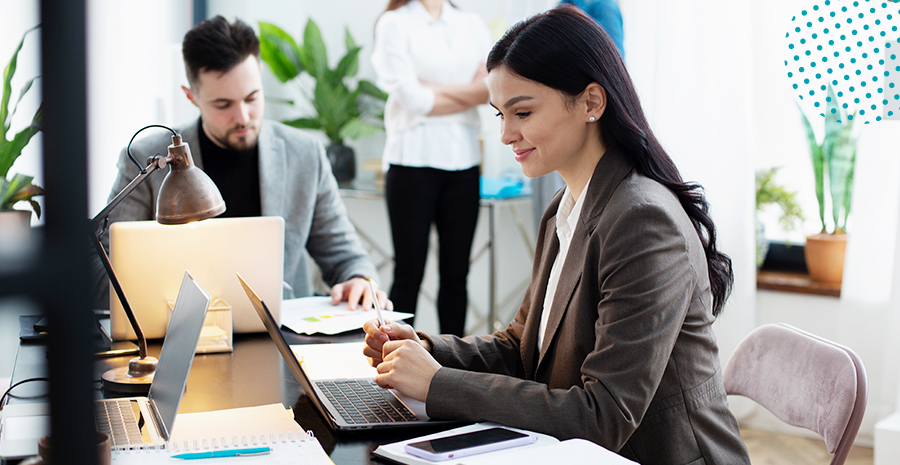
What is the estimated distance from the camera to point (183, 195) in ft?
4.38

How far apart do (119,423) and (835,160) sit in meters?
2.68

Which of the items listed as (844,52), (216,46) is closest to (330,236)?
(216,46)

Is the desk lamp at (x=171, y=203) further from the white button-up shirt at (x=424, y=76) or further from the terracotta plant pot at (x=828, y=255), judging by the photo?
the terracotta plant pot at (x=828, y=255)

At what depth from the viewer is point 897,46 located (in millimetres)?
2266

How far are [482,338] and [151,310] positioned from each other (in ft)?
2.22

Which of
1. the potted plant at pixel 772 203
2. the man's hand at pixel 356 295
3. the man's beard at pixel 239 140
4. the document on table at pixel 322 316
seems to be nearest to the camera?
the document on table at pixel 322 316

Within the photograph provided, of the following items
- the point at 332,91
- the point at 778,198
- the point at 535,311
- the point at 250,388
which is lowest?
the point at 250,388

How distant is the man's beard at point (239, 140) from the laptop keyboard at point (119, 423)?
1.08 m

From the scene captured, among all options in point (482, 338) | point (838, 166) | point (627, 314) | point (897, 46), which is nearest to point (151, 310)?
point (482, 338)

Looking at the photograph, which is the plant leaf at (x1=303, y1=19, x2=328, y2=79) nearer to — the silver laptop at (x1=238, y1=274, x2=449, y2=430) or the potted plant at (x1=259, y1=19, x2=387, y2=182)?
the potted plant at (x1=259, y1=19, x2=387, y2=182)

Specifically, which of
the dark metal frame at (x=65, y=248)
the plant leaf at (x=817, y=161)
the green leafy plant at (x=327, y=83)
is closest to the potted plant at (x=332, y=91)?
the green leafy plant at (x=327, y=83)

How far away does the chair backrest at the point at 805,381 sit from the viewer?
1.29 meters

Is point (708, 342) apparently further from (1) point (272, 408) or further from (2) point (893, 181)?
(2) point (893, 181)

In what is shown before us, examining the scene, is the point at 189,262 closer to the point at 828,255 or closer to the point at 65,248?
the point at 65,248
